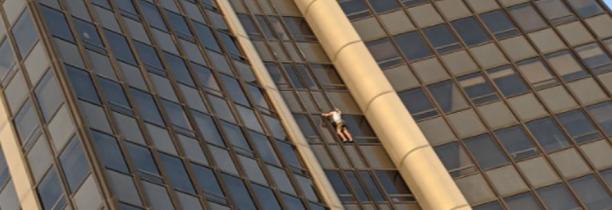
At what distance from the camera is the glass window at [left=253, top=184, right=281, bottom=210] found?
132 ft

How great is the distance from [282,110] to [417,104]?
6.33 metres

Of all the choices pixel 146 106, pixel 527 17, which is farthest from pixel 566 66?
pixel 146 106

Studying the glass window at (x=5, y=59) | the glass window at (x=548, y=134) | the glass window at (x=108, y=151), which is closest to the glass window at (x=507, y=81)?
the glass window at (x=548, y=134)

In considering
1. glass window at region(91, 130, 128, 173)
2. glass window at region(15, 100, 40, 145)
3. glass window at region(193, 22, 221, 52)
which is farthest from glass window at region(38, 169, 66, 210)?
glass window at region(193, 22, 221, 52)

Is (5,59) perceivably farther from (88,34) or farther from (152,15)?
(152,15)

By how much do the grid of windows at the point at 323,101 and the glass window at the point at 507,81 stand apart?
288 centimetres

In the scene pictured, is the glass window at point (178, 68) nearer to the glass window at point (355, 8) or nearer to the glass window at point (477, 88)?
the glass window at point (355, 8)

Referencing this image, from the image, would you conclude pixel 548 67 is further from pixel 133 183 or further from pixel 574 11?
pixel 133 183

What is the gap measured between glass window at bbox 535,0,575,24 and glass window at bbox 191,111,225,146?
17683 mm

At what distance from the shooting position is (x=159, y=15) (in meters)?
47.2

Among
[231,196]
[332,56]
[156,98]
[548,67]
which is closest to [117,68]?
[156,98]

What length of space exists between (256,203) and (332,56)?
565 inches

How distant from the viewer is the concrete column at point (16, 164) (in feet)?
128

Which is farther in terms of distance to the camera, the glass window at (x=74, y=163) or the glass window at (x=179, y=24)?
the glass window at (x=179, y=24)
